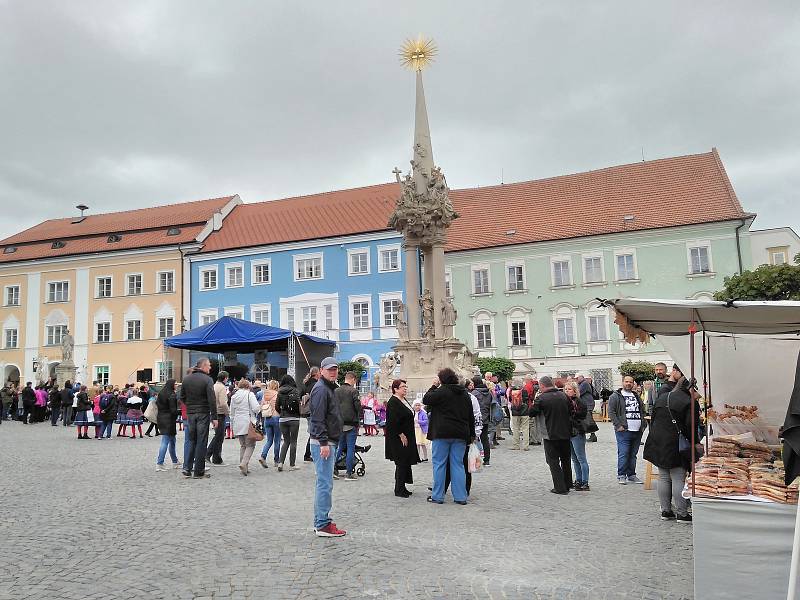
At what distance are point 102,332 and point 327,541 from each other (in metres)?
45.0

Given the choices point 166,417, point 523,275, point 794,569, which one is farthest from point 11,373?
point 794,569

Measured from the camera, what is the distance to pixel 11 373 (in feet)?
163

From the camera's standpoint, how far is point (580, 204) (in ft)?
145

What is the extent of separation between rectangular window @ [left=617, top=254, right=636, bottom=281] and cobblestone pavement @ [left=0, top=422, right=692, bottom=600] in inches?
1216

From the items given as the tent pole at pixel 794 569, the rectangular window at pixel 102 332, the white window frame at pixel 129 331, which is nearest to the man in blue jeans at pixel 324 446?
the tent pole at pixel 794 569

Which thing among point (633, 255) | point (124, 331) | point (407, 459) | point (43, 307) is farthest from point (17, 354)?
point (407, 459)

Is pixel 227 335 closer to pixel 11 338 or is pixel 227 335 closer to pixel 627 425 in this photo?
pixel 627 425

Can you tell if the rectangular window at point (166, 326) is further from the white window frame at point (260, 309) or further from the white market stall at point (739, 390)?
the white market stall at point (739, 390)

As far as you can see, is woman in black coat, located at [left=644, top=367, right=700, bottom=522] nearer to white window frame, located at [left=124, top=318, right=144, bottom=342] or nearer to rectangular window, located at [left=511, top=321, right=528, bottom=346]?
rectangular window, located at [left=511, top=321, right=528, bottom=346]

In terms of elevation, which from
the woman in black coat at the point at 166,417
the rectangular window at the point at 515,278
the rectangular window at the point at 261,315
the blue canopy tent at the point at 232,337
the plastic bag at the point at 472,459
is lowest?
the plastic bag at the point at 472,459

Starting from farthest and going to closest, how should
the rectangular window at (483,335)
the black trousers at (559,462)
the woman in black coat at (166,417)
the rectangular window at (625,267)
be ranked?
the rectangular window at (483,335)
the rectangular window at (625,267)
the woman in black coat at (166,417)
the black trousers at (559,462)

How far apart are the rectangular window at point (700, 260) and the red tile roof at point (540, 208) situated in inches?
62.1

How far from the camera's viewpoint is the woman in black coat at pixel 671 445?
782 centimetres

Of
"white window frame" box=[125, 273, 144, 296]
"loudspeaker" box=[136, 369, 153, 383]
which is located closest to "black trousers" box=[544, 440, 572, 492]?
"loudspeaker" box=[136, 369, 153, 383]
